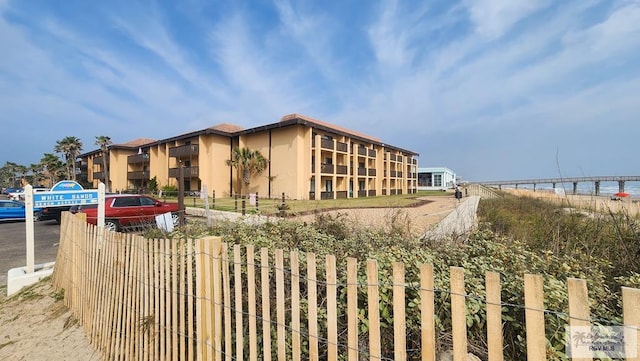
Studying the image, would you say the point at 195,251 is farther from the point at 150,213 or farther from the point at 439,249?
the point at 150,213

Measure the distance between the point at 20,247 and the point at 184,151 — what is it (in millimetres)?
23666

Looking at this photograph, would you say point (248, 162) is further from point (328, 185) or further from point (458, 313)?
point (458, 313)

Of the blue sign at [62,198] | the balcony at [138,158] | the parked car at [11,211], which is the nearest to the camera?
the blue sign at [62,198]

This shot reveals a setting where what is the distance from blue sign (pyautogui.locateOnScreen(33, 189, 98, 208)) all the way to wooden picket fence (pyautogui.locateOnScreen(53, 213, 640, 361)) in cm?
219

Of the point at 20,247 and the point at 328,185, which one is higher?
the point at 328,185

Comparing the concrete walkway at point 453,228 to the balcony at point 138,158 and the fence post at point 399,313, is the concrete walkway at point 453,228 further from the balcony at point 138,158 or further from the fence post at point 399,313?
the balcony at point 138,158

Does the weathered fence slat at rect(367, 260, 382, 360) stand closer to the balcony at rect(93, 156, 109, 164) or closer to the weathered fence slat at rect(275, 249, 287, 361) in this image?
the weathered fence slat at rect(275, 249, 287, 361)

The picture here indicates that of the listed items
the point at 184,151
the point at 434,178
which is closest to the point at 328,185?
the point at 184,151

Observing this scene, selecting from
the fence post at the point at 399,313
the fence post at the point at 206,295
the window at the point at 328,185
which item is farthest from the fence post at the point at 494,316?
the window at the point at 328,185

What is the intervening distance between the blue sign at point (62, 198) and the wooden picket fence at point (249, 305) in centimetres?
219

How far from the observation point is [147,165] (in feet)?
135

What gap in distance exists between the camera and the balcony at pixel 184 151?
1188 inches

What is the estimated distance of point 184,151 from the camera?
101 ft

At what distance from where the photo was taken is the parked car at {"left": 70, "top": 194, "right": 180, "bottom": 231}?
396 inches
